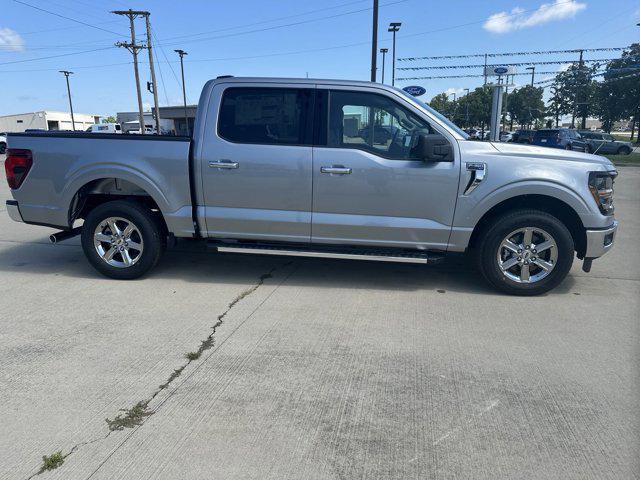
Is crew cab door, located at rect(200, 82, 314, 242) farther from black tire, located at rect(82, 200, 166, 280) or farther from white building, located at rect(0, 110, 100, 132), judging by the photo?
white building, located at rect(0, 110, 100, 132)

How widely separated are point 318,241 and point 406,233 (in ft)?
2.97

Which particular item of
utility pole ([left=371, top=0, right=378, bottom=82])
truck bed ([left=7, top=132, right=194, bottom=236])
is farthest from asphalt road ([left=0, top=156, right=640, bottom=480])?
utility pole ([left=371, top=0, right=378, bottom=82])

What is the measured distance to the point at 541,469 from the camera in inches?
95.8

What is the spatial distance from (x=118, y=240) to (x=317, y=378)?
3.06 metres

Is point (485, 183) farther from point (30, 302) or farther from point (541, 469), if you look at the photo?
point (30, 302)

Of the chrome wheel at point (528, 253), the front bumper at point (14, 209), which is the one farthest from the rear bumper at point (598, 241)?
the front bumper at point (14, 209)

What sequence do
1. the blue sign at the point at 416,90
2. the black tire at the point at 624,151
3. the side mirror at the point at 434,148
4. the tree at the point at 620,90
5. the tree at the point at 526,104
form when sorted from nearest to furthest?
the side mirror at the point at 434,148, the blue sign at the point at 416,90, the black tire at the point at 624,151, the tree at the point at 620,90, the tree at the point at 526,104

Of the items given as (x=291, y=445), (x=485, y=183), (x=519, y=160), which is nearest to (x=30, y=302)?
(x=291, y=445)

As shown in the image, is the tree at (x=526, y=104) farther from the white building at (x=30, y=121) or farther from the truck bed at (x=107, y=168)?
the white building at (x=30, y=121)

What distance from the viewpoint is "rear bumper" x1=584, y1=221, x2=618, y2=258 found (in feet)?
15.5

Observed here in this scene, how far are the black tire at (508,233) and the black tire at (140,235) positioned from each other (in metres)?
3.40

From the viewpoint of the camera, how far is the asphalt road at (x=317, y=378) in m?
2.51

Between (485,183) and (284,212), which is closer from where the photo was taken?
(485,183)

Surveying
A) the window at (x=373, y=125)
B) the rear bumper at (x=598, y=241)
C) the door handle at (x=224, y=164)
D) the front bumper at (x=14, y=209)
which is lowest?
the rear bumper at (x=598, y=241)
